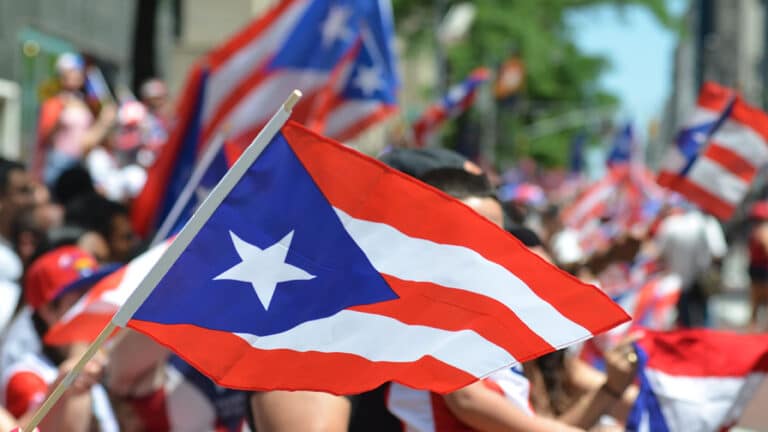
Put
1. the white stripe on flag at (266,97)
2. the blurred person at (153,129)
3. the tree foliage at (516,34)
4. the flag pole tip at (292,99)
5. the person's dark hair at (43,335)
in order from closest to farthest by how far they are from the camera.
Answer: the flag pole tip at (292,99) < the person's dark hair at (43,335) < the white stripe on flag at (266,97) < the blurred person at (153,129) < the tree foliage at (516,34)

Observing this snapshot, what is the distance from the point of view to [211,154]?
460 cm

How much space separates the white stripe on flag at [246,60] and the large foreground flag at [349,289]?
4.46 m

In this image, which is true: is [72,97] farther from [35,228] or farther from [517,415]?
[517,415]

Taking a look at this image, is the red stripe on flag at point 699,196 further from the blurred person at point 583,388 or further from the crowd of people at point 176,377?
the blurred person at point 583,388

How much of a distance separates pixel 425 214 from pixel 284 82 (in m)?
5.03

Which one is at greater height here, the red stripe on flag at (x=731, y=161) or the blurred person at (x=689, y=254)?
the red stripe on flag at (x=731, y=161)

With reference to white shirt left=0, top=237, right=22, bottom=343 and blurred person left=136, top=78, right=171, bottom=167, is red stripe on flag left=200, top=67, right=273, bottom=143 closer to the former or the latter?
white shirt left=0, top=237, right=22, bottom=343

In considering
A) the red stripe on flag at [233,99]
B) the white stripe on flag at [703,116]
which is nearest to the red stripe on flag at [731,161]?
the white stripe on flag at [703,116]

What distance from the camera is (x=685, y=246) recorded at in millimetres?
13430

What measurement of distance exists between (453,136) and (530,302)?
1725 inches

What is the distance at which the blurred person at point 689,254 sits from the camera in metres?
13.4

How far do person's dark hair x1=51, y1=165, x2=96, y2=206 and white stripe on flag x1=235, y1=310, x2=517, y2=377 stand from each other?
627 cm

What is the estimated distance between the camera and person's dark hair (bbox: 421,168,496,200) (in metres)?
3.41

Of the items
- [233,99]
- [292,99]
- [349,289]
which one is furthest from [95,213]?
[292,99]
